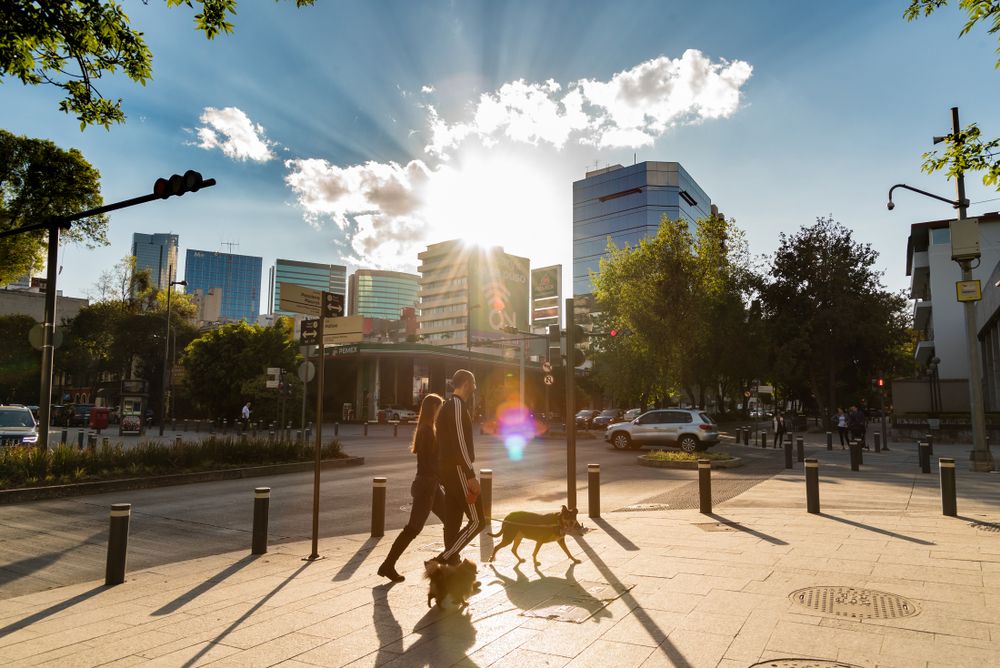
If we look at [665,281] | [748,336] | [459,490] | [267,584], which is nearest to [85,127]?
[267,584]

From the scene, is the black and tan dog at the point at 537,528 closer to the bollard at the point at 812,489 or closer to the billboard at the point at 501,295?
the bollard at the point at 812,489

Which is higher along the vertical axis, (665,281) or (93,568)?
(665,281)

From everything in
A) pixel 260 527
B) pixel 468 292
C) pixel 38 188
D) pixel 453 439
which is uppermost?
pixel 468 292

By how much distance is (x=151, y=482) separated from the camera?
517 inches

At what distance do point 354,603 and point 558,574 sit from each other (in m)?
2.02

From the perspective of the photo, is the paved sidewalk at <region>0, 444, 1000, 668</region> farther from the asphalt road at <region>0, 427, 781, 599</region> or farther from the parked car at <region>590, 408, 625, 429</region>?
the parked car at <region>590, 408, 625, 429</region>

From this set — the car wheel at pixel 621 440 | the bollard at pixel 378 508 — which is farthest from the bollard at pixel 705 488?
the car wheel at pixel 621 440

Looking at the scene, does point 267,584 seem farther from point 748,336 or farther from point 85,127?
point 748,336

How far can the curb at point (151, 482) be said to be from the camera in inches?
440

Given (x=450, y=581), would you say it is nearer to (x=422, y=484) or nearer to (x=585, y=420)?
(x=422, y=484)

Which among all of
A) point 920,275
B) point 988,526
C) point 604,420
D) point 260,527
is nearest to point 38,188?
point 260,527

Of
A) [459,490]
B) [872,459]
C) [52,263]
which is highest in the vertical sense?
[52,263]

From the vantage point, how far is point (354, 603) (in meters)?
5.12

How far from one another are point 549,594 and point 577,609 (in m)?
0.50
